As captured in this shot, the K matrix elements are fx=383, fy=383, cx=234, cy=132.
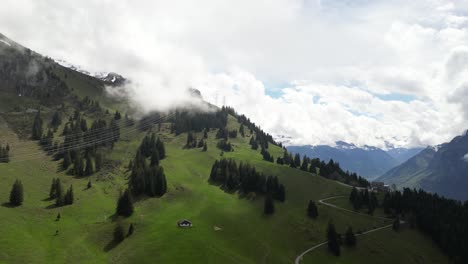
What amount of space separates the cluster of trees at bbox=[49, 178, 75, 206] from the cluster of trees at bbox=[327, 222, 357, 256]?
11010 cm

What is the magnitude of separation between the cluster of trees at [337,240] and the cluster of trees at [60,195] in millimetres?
110103

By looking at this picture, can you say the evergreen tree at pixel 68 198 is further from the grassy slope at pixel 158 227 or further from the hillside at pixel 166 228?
the hillside at pixel 166 228

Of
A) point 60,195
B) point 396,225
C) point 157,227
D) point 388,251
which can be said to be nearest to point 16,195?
point 60,195

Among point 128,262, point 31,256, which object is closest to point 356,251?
point 128,262

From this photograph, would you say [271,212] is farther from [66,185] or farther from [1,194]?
[1,194]

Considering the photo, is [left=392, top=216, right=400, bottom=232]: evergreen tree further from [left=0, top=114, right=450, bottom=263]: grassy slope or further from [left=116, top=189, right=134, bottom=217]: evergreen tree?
[left=116, top=189, right=134, bottom=217]: evergreen tree

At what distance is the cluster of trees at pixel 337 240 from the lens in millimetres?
151875

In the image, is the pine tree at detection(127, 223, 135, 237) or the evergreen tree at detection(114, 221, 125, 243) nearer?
the evergreen tree at detection(114, 221, 125, 243)

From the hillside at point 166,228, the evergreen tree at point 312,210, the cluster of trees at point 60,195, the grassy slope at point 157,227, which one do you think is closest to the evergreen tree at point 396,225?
the hillside at point 166,228

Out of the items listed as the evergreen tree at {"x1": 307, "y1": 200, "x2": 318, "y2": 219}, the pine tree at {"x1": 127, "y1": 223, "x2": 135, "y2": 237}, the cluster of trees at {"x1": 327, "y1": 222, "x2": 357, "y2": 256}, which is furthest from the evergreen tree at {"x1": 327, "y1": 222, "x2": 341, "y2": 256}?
the pine tree at {"x1": 127, "y1": 223, "x2": 135, "y2": 237}

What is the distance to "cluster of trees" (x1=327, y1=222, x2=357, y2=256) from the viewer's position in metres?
152

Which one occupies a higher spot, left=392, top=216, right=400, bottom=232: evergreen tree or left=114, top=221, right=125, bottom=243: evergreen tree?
left=392, top=216, right=400, bottom=232: evergreen tree

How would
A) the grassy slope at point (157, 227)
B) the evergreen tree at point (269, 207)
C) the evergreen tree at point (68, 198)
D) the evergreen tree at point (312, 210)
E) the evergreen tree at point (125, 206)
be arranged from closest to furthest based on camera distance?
the grassy slope at point (157, 227)
the evergreen tree at point (125, 206)
the evergreen tree at point (68, 198)
the evergreen tree at point (312, 210)
the evergreen tree at point (269, 207)

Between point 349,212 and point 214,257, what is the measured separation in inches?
3525
